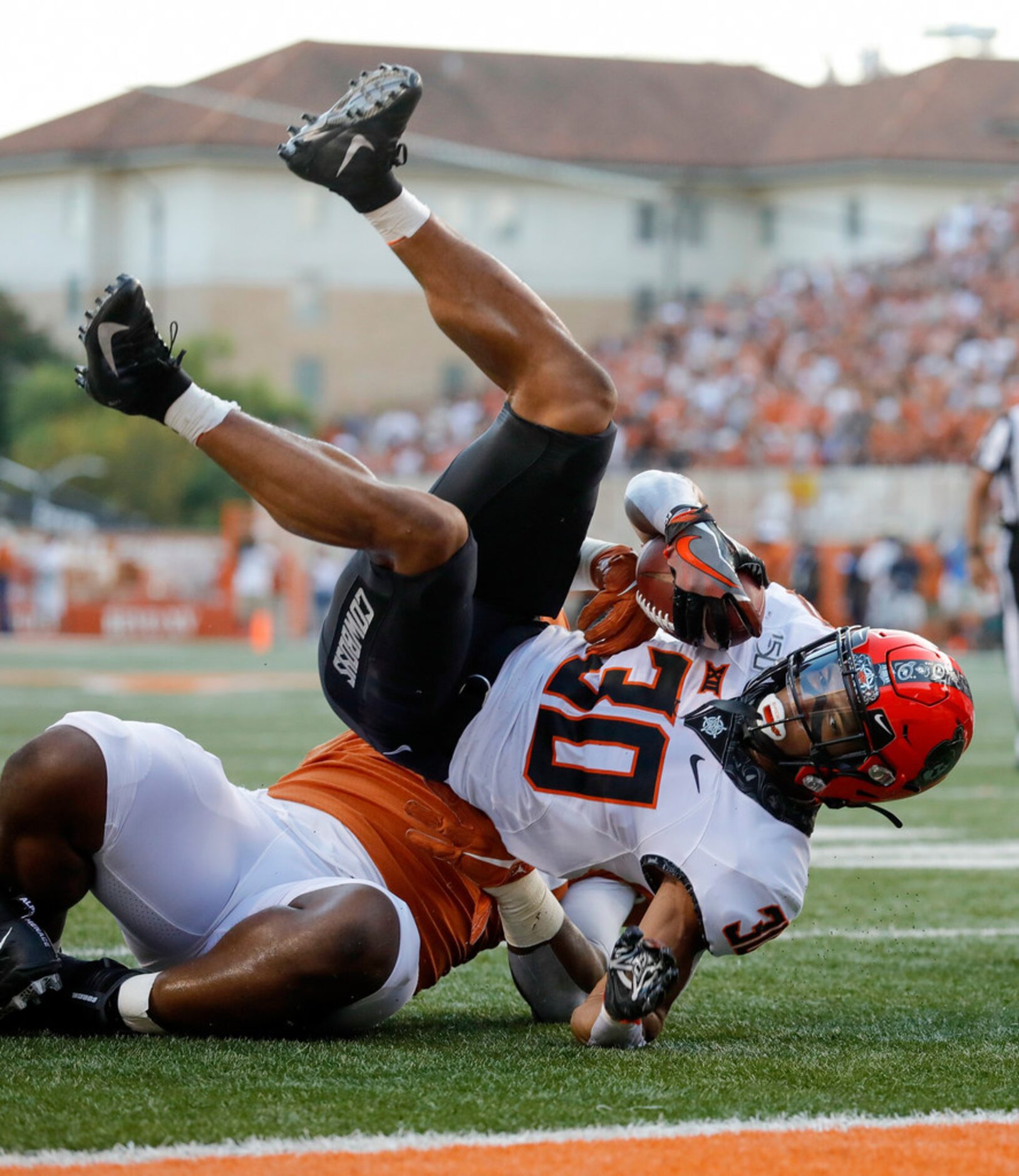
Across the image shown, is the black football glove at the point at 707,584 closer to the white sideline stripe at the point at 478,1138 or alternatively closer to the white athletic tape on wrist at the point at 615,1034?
the white athletic tape on wrist at the point at 615,1034

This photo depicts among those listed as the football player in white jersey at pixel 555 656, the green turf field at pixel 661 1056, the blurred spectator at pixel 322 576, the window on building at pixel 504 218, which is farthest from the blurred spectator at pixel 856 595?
the window on building at pixel 504 218

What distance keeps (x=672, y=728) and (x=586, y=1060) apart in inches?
22.7

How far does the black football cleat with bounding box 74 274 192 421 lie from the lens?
3086mm

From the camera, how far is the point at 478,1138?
92.9 inches

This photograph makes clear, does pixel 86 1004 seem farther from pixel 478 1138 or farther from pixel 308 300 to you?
pixel 308 300

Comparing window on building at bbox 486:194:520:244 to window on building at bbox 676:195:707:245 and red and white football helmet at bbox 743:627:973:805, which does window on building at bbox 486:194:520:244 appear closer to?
window on building at bbox 676:195:707:245

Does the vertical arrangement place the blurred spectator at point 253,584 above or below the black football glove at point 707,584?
below

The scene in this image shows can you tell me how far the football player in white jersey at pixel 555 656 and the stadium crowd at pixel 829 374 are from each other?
16.5m

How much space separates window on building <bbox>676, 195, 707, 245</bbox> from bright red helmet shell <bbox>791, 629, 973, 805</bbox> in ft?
159

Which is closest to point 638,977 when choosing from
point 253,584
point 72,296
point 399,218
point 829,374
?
point 399,218

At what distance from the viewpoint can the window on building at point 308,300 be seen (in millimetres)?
48812

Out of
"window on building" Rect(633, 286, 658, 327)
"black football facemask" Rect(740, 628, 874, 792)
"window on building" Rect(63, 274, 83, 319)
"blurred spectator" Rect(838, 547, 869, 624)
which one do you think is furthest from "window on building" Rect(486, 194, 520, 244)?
"black football facemask" Rect(740, 628, 874, 792)

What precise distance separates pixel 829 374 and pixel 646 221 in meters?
27.9

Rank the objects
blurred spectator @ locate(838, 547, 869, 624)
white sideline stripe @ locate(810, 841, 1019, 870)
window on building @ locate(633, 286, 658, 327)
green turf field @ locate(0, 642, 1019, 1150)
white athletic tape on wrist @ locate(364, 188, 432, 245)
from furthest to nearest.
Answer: window on building @ locate(633, 286, 658, 327)
blurred spectator @ locate(838, 547, 869, 624)
white sideline stripe @ locate(810, 841, 1019, 870)
white athletic tape on wrist @ locate(364, 188, 432, 245)
green turf field @ locate(0, 642, 1019, 1150)
